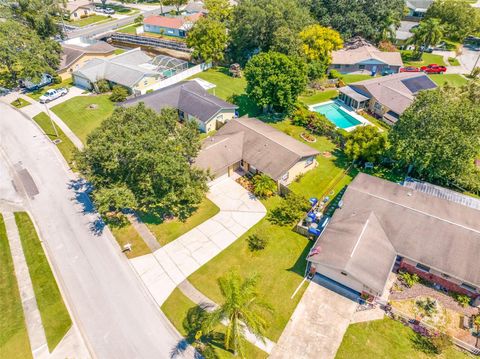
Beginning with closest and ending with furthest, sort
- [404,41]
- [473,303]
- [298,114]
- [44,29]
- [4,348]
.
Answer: [4,348], [473,303], [298,114], [44,29], [404,41]

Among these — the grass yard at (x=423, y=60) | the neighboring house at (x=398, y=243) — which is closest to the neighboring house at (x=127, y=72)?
the neighboring house at (x=398, y=243)

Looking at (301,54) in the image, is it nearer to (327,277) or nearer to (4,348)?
(327,277)

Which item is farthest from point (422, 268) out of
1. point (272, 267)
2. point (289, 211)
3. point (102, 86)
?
point (102, 86)

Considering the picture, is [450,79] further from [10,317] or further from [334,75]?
[10,317]

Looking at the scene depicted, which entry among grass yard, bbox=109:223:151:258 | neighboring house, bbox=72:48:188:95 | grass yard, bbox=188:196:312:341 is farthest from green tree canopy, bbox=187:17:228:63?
grass yard, bbox=188:196:312:341

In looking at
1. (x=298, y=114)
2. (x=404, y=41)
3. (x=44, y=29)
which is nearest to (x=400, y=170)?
(x=298, y=114)

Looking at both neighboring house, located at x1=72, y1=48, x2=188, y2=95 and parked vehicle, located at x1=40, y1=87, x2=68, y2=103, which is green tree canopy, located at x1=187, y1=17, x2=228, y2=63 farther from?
parked vehicle, located at x1=40, y1=87, x2=68, y2=103

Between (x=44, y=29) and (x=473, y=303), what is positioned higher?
(x=44, y=29)
